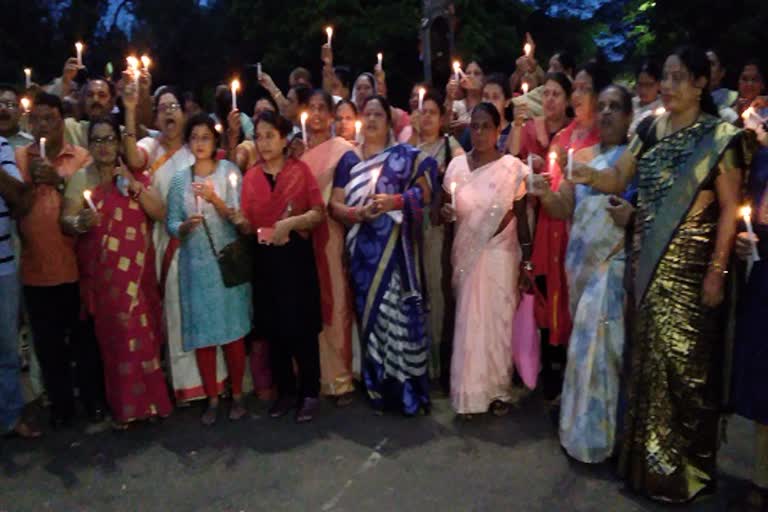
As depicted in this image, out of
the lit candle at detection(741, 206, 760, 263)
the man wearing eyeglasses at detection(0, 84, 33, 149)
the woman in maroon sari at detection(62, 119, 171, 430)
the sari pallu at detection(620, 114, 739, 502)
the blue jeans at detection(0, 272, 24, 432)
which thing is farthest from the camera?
A: the man wearing eyeglasses at detection(0, 84, 33, 149)

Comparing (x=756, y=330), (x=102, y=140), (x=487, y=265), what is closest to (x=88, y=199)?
(x=102, y=140)

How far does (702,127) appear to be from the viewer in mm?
3449

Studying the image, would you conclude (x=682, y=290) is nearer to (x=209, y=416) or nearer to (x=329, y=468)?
(x=329, y=468)

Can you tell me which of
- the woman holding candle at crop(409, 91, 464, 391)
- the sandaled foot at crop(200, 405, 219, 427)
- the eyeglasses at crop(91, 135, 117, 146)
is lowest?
the sandaled foot at crop(200, 405, 219, 427)

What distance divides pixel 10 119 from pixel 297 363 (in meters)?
2.47

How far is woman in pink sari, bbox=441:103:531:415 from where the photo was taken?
4.49m

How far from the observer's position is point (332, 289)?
4.90 metres

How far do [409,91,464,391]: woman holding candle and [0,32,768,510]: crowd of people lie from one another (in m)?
0.02

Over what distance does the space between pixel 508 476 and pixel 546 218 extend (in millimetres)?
1570

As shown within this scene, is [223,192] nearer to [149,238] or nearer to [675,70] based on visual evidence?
[149,238]

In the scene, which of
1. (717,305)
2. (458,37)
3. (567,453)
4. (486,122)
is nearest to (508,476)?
(567,453)

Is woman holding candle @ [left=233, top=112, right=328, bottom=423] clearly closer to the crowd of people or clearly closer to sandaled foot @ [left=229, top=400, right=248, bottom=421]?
the crowd of people

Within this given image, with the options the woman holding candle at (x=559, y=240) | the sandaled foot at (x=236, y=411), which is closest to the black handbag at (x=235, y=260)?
the sandaled foot at (x=236, y=411)

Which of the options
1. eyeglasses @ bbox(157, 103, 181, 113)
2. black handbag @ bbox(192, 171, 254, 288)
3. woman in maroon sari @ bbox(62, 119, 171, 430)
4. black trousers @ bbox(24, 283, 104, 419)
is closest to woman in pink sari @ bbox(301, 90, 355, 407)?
black handbag @ bbox(192, 171, 254, 288)
